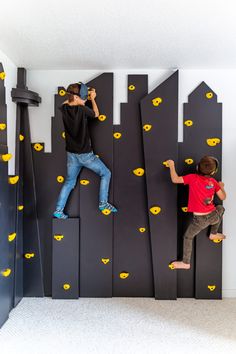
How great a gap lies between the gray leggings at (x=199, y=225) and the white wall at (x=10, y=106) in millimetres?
1545

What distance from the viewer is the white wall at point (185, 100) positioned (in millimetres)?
2760

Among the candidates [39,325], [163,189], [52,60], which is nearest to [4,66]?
[52,60]

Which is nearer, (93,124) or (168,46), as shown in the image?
(168,46)

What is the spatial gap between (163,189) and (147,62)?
3.48 feet

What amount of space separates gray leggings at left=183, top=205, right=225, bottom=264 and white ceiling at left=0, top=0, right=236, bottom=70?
4.08 feet

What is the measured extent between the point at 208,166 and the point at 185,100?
0.64 metres

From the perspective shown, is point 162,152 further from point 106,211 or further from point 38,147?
point 38,147

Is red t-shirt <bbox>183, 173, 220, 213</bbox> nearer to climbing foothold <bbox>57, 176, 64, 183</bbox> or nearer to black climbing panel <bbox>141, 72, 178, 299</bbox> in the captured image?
black climbing panel <bbox>141, 72, 178, 299</bbox>

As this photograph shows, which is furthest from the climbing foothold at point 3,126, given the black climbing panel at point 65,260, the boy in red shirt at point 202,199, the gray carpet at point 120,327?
the gray carpet at point 120,327

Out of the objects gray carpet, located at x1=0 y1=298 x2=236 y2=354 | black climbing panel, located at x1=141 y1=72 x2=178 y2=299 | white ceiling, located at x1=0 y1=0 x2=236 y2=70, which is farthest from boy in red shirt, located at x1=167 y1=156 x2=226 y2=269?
white ceiling, located at x1=0 y1=0 x2=236 y2=70

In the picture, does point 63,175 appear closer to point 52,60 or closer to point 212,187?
point 52,60

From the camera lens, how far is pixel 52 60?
2566 millimetres

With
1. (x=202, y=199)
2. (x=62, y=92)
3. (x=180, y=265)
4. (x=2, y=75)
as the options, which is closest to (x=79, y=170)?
(x=62, y=92)

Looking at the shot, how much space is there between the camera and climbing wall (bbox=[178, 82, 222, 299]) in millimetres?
2740
